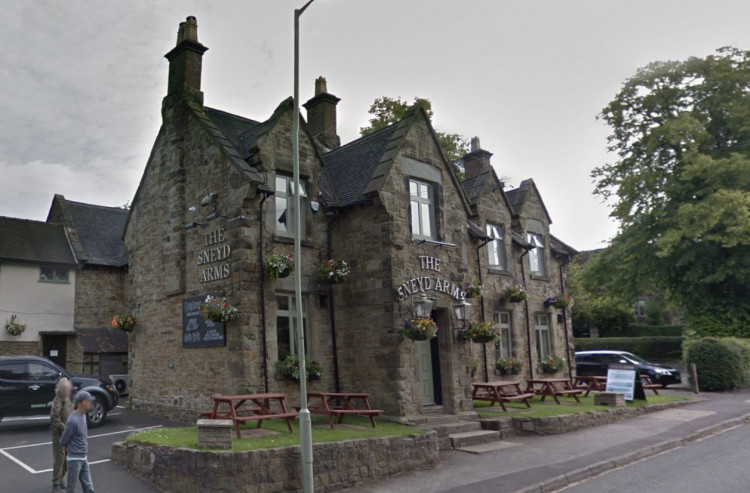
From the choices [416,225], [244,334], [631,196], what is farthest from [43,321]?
[631,196]

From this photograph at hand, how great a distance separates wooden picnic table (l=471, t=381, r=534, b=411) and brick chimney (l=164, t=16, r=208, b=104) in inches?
465

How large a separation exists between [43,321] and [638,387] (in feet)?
73.8

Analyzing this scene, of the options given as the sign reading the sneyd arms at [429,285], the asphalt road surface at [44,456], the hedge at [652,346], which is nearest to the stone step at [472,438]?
the sign reading the sneyd arms at [429,285]

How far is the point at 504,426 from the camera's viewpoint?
15016 mm

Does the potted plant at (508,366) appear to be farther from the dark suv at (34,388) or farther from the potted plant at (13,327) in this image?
the potted plant at (13,327)

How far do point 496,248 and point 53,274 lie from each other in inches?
708

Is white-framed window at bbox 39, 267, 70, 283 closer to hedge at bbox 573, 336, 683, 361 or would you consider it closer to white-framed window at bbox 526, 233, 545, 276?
white-framed window at bbox 526, 233, 545, 276

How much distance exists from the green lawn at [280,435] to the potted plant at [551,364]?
1089cm

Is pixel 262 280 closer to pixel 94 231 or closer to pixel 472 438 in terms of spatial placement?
pixel 472 438

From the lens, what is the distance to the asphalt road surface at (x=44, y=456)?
9805 mm

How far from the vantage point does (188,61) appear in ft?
55.2

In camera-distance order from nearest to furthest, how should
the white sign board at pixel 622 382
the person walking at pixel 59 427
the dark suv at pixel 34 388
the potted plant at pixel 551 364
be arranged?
the person walking at pixel 59 427, the dark suv at pixel 34 388, the white sign board at pixel 622 382, the potted plant at pixel 551 364

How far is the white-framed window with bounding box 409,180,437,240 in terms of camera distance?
51.7 ft

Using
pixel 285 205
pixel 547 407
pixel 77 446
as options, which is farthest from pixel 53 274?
pixel 547 407
